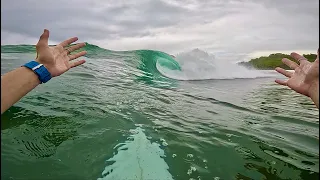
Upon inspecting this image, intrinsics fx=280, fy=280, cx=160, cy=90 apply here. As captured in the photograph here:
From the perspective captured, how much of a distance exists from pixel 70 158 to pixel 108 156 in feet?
1.39

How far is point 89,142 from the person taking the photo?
3.56 meters

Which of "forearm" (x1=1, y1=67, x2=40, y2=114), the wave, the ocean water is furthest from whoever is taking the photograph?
the wave

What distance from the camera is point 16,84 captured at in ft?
4.83

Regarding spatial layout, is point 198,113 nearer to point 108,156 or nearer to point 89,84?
point 108,156

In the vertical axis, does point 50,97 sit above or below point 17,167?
above

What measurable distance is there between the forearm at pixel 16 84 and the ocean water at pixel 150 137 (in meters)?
1.03

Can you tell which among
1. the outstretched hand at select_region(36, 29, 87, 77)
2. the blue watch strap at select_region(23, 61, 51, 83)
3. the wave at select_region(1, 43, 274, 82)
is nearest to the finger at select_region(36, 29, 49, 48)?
the outstretched hand at select_region(36, 29, 87, 77)

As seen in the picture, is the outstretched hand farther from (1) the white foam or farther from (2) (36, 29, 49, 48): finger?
(1) the white foam

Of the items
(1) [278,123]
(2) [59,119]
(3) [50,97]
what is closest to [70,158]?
(2) [59,119]

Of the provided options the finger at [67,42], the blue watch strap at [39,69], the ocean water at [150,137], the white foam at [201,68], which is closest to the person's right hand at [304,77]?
the ocean water at [150,137]

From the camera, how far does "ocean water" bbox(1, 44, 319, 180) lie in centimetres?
297

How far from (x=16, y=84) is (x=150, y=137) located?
266cm

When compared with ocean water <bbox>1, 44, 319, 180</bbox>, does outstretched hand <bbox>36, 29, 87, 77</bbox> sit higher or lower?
higher

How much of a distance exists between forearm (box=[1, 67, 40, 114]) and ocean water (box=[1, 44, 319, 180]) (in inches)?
40.5
